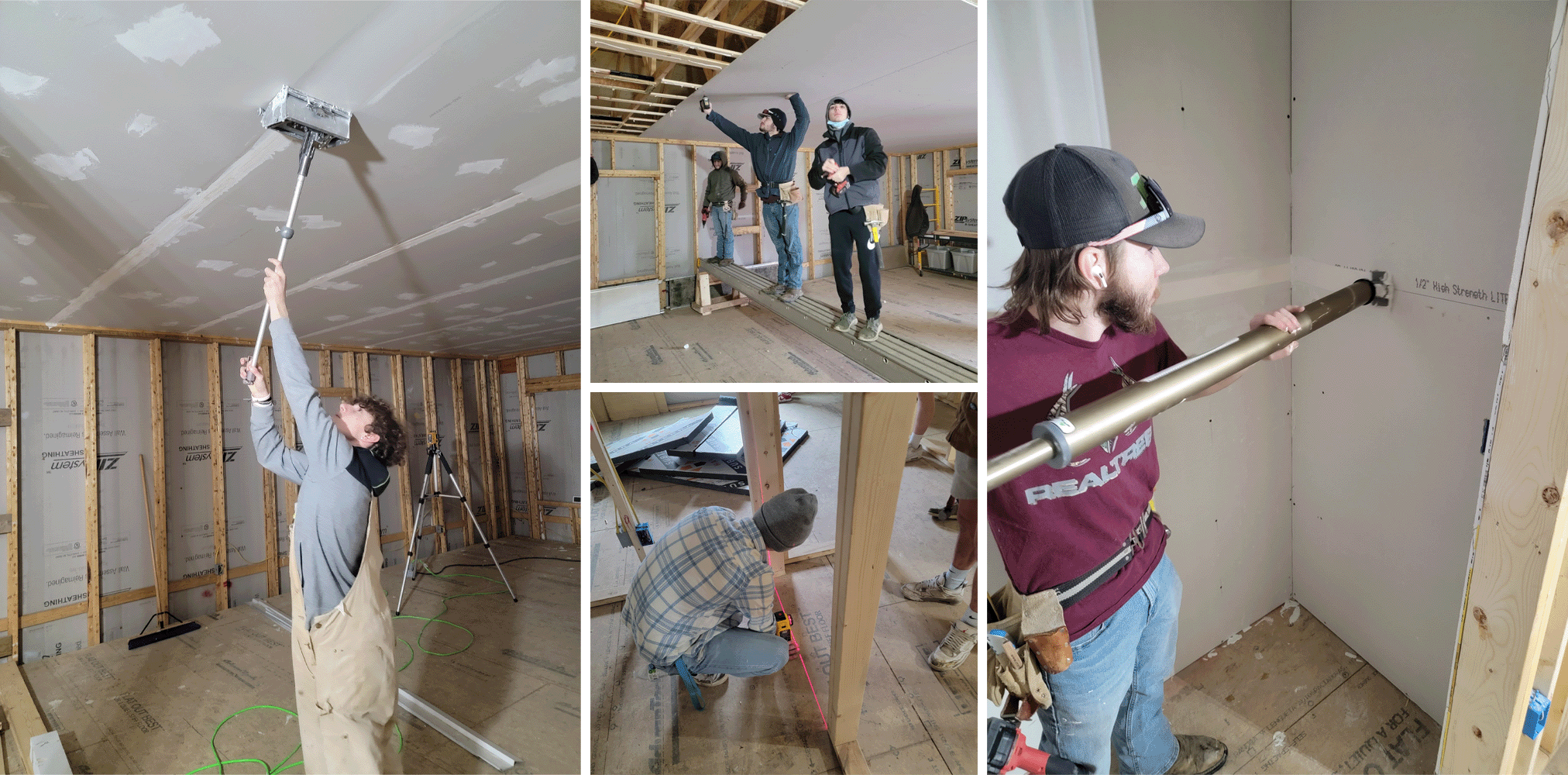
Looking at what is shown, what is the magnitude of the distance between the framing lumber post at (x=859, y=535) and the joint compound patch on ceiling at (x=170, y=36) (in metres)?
1.41

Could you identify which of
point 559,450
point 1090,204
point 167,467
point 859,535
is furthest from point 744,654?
point 559,450

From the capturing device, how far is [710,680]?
2.27 meters

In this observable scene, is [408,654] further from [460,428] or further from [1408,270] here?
[1408,270]

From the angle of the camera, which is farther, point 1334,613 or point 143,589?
point 143,589

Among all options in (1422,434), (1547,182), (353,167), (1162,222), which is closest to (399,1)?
(353,167)

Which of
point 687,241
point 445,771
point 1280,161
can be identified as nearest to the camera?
point 687,241

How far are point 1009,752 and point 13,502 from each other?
18.6 feet

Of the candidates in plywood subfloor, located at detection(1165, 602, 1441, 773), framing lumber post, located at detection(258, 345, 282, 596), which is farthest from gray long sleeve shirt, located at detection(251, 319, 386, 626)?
framing lumber post, located at detection(258, 345, 282, 596)

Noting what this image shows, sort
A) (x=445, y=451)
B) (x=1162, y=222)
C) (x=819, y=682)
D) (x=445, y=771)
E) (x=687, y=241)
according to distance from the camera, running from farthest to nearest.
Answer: (x=445, y=451), (x=445, y=771), (x=819, y=682), (x=687, y=241), (x=1162, y=222)

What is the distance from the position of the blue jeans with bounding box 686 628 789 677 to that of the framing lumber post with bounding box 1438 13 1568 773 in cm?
182

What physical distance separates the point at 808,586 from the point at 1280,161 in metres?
2.04

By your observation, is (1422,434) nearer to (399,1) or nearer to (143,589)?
(399,1)

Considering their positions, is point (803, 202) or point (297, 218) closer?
point (803, 202)

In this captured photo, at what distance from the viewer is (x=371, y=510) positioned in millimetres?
2035
